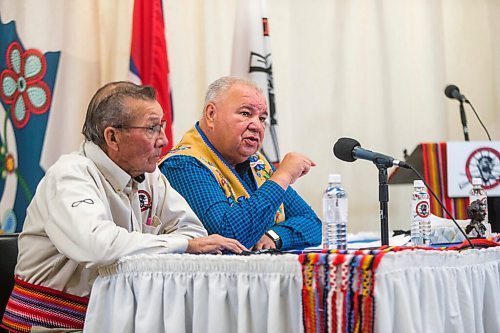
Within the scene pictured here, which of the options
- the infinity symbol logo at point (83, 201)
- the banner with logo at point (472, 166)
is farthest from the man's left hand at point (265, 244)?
the banner with logo at point (472, 166)

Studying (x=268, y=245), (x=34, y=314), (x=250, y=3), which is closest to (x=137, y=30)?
(x=250, y=3)

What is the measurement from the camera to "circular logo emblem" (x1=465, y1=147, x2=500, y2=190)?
367 cm

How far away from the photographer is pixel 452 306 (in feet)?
5.57

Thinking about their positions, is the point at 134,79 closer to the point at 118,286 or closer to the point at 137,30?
the point at 137,30

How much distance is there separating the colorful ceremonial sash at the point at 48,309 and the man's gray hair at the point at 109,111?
1.41ft

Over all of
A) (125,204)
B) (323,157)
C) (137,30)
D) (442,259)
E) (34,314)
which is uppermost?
(137,30)

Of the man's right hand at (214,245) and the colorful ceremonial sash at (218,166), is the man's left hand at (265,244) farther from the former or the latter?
the man's right hand at (214,245)

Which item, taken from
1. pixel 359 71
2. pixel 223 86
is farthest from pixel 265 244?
pixel 359 71

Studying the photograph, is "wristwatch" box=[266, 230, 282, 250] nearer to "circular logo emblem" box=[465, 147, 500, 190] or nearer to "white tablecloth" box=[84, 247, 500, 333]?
"white tablecloth" box=[84, 247, 500, 333]

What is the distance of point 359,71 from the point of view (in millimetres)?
5098

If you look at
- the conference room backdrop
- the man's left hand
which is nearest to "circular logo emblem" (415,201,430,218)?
the man's left hand

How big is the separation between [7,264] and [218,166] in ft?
2.72

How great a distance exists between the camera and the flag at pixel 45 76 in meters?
4.00

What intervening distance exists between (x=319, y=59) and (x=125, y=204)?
318 centimetres
